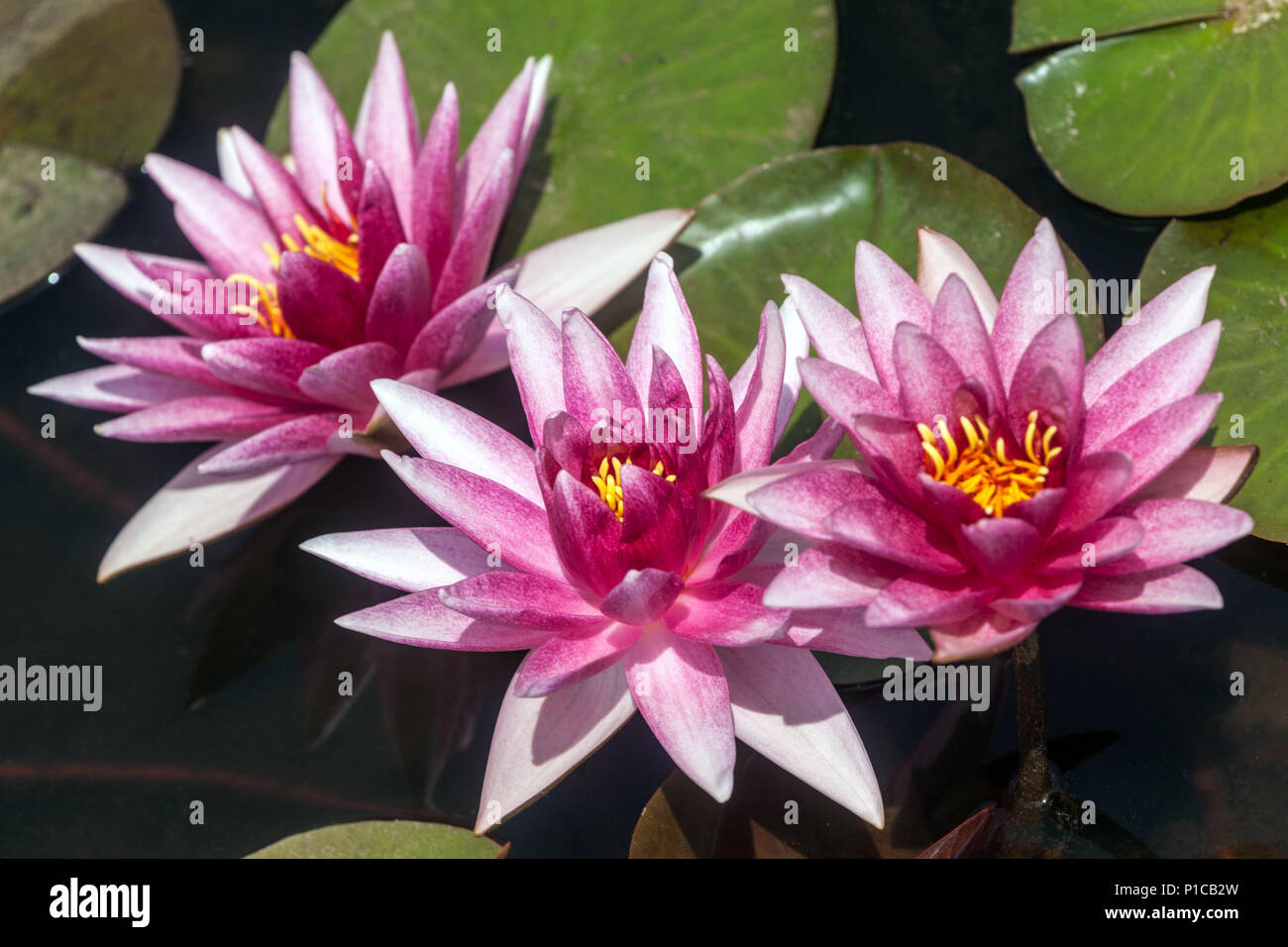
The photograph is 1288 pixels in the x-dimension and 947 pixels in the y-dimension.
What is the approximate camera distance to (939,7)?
3.51 metres

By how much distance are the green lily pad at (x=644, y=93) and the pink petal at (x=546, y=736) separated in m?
1.57

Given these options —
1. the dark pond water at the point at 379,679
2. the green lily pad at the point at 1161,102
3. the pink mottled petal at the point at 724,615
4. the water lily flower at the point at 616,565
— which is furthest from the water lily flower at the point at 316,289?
the green lily pad at the point at 1161,102

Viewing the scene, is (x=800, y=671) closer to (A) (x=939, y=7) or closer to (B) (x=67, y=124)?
(A) (x=939, y=7)

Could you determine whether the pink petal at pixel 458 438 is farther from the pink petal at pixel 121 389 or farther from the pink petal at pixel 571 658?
the pink petal at pixel 121 389

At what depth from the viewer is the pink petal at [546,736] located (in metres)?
2.09

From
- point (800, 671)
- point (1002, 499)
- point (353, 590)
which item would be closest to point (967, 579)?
point (1002, 499)

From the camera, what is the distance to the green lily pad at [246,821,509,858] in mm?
2354

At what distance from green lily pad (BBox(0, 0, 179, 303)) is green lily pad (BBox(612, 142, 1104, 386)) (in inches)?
82.0

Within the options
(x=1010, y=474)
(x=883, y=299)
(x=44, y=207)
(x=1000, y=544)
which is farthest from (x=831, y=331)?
(x=44, y=207)

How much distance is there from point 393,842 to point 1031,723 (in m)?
1.48

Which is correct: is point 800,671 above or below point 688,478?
below

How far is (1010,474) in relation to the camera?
6.18ft
